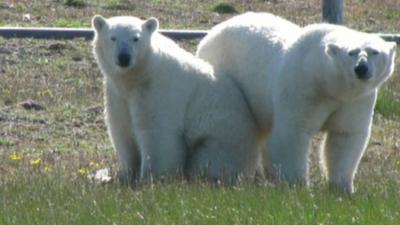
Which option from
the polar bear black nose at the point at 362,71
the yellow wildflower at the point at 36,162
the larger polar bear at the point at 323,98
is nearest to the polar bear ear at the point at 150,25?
the larger polar bear at the point at 323,98

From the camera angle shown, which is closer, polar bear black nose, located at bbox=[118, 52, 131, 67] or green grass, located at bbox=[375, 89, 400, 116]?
polar bear black nose, located at bbox=[118, 52, 131, 67]

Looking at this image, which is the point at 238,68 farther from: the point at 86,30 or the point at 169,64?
the point at 86,30

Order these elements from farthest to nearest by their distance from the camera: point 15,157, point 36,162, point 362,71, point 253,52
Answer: point 15,157, point 36,162, point 253,52, point 362,71

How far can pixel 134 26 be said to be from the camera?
1112 cm

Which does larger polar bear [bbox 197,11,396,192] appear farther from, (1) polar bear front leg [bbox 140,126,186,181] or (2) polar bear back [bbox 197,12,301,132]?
(1) polar bear front leg [bbox 140,126,186,181]

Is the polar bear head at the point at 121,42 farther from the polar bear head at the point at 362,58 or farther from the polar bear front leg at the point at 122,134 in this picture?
the polar bear head at the point at 362,58

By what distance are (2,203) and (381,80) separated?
9.97 feet

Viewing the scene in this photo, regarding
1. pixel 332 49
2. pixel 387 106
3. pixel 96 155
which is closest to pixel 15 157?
pixel 96 155

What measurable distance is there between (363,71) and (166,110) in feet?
6.11

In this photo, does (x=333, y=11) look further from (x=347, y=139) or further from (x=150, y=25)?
(x=347, y=139)

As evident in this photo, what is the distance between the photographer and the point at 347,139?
428 inches

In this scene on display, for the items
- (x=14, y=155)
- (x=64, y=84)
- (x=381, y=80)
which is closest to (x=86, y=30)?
(x=64, y=84)

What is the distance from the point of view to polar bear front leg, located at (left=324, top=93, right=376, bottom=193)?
10672mm

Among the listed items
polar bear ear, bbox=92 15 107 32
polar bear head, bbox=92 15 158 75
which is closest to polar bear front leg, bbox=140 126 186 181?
polar bear head, bbox=92 15 158 75
